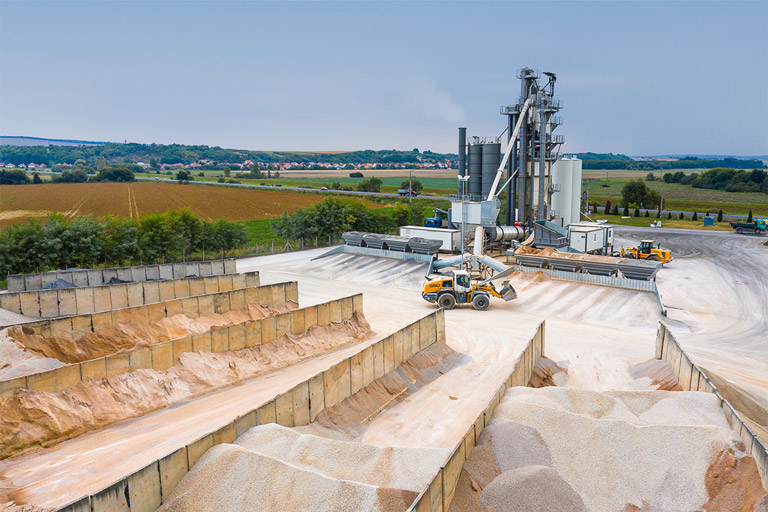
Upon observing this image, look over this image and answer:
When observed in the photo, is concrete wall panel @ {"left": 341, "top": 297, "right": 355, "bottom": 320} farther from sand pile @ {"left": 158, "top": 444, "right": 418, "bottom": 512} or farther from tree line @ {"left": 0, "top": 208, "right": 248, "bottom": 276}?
tree line @ {"left": 0, "top": 208, "right": 248, "bottom": 276}

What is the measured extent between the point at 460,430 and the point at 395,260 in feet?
90.0

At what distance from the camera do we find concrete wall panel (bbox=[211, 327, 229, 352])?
21797 mm

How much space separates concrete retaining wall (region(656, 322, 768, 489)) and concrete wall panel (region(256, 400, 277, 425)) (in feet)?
36.6

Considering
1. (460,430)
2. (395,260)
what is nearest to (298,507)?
(460,430)

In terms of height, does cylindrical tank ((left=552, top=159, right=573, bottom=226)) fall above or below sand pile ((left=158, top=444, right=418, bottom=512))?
above

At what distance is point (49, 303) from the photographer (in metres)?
26.9

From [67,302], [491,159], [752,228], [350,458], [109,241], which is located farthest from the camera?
[752,228]

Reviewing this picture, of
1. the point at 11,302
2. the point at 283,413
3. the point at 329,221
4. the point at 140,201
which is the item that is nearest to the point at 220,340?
the point at 283,413

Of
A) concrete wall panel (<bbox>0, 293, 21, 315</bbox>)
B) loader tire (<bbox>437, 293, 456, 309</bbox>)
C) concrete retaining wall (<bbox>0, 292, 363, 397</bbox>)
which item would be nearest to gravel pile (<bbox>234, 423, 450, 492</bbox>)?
concrete retaining wall (<bbox>0, 292, 363, 397</bbox>)

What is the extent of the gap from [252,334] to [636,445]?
1428cm

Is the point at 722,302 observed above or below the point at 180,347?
below

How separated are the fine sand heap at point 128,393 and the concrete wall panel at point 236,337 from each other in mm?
239

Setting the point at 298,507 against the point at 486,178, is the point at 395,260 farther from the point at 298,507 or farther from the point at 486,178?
the point at 298,507

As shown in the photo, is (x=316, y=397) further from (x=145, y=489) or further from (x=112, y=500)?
(x=112, y=500)
